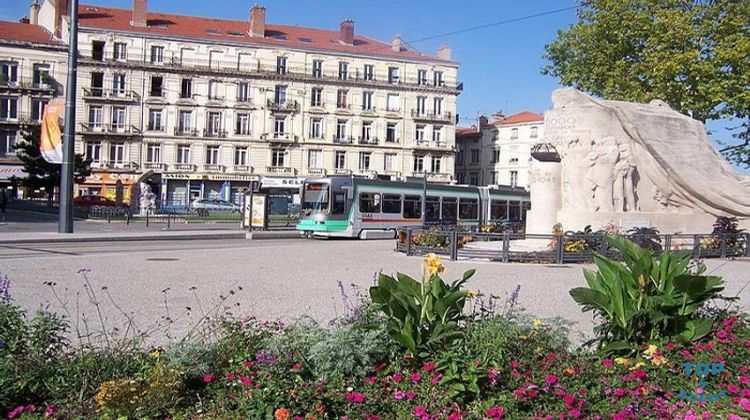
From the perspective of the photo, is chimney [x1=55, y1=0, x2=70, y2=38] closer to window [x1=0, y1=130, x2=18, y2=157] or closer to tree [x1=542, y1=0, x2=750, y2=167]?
window [x1=0, y1=130, x2=18, y2=157]

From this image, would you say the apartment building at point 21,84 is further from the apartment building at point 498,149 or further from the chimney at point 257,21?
the apartment building at point 498,149

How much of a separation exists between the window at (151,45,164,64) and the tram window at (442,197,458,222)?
37.5m

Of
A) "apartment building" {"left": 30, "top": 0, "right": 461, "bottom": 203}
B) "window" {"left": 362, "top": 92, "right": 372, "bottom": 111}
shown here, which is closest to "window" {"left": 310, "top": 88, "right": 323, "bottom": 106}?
"apartment building" {"left": 30, "top": 0, "right": 461, "bottom": 203}

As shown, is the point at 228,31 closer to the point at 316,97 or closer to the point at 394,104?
the point at 316,97

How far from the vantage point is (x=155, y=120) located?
62.8 m

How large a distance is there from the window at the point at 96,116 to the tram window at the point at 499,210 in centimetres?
3937

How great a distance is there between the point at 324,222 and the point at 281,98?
123 feet

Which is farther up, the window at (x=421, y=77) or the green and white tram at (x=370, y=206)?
the window at (x=421, y=77)

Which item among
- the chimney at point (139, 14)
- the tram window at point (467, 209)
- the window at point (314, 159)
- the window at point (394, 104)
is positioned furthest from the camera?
the window at point (394, 104)

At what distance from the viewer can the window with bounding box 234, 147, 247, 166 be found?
64375 mm

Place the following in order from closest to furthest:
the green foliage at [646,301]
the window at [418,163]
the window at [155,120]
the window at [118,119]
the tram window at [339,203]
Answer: the green foliage at [646,301]
the tram window at [339,203]
the window at [118,119]
the window at [155,120]
the window at [418,163]

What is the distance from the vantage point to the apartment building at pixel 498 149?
75.6m

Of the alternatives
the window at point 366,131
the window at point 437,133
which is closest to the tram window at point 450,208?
the window at point 366,131

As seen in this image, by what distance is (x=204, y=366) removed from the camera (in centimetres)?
459
